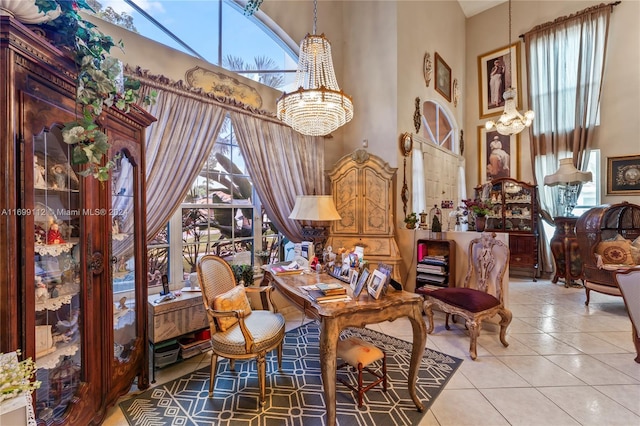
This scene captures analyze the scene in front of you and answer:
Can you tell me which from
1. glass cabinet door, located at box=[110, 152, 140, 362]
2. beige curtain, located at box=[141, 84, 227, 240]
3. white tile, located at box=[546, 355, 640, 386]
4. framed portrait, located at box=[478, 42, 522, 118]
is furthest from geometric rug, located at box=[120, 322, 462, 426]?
framed portrait, located at box=[478, 42, 522, 118]

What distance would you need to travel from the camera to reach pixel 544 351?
2.83 metres

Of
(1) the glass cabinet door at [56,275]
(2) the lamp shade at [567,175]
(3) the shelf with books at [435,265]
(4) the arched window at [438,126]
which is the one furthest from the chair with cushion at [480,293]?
(2) the lamp shade at [567,175]

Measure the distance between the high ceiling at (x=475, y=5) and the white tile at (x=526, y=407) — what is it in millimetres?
7721

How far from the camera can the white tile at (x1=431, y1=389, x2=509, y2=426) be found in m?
1.88

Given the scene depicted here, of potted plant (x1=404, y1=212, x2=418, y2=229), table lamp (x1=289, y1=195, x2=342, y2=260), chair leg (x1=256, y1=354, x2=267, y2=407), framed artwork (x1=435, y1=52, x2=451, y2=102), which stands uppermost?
framed artwork (x1=435, y1=52, x2=451, y2=102)

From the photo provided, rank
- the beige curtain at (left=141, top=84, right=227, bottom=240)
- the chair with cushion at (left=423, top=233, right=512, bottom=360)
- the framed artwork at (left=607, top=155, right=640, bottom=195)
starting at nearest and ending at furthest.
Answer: the beige curtain at (left=141, top=84, right=227, bottom=240) → the chair with cushion at (left=423, top=233, right=512, bottom=360) → the framed artwork at (left=607, top=155, right=640, bottom=195)

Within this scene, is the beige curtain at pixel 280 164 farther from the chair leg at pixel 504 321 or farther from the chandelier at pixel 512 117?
the chandelier at pixel 512 117

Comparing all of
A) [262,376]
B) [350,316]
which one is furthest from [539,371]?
[262,376]

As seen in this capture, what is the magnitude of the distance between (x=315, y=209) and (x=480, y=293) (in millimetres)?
A: 1962

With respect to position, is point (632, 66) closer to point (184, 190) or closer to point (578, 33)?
point (578, 33)

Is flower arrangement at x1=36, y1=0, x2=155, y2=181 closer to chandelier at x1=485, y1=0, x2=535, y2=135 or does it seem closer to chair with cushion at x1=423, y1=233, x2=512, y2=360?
chair with cushion at x1=423, y1=233, x2=512, y2=360

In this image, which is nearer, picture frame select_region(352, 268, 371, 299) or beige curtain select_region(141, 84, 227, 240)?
picture frame select_region(352, 268, 371, 299)

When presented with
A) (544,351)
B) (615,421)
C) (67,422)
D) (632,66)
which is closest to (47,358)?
(67,422)

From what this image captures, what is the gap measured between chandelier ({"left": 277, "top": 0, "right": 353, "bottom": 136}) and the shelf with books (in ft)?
6.95
